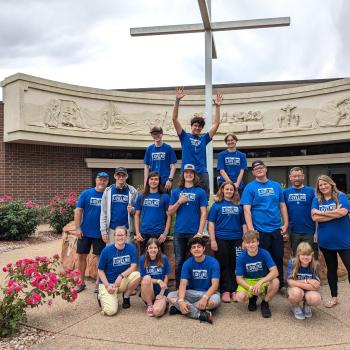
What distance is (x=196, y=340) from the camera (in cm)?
373

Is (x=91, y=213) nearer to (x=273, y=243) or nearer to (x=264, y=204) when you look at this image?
(x=264, y=204)

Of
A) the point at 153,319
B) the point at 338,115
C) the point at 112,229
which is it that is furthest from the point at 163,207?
the point at 338,115

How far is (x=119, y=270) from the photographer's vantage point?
15.8 ft

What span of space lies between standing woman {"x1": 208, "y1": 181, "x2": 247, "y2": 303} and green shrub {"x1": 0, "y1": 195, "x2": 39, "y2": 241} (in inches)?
287

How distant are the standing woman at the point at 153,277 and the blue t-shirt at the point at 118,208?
738mm

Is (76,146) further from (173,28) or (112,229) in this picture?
(112,229)

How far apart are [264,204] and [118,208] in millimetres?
1951

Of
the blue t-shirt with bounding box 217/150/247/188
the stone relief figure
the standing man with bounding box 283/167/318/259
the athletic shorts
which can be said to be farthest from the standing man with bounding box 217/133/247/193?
the stone relief figure

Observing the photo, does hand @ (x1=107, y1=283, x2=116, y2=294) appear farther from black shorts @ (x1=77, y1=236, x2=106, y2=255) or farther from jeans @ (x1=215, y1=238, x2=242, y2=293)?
jeans @ (x1=215, y1=238, x2=242, y2=293)

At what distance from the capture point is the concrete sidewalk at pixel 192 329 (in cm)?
365

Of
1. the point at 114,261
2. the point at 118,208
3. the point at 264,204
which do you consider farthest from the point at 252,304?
the point at 118,208

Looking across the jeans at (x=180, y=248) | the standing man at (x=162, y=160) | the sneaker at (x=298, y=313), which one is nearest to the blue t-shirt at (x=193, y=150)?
the standing man at (x=162, y=160)

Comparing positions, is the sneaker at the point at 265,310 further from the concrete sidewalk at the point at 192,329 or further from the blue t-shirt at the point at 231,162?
the blue t-shirt at the point at 231,162

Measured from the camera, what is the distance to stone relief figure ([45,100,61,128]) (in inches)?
595
